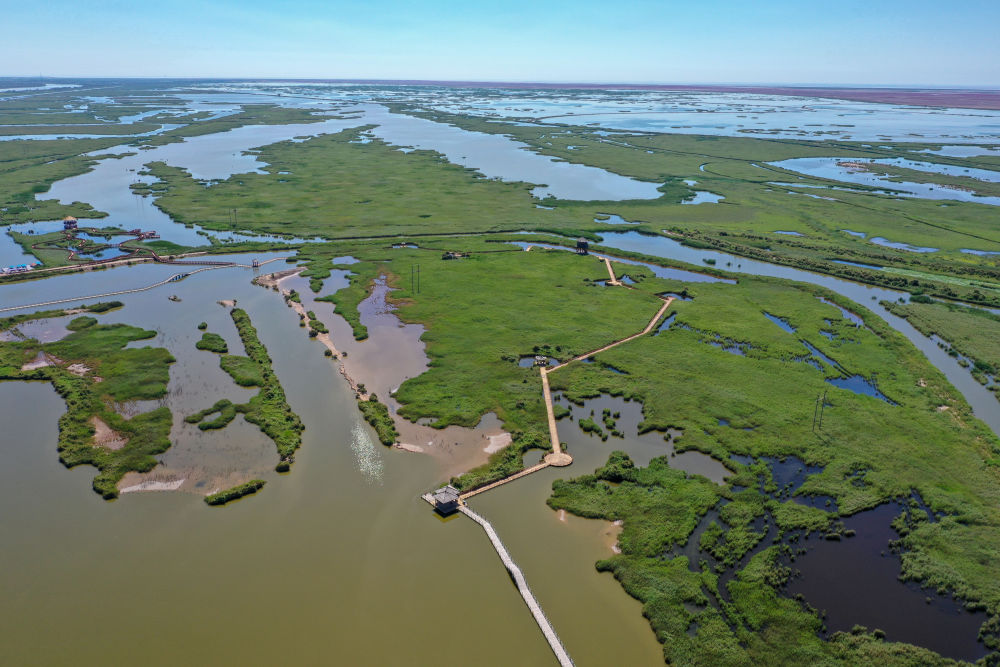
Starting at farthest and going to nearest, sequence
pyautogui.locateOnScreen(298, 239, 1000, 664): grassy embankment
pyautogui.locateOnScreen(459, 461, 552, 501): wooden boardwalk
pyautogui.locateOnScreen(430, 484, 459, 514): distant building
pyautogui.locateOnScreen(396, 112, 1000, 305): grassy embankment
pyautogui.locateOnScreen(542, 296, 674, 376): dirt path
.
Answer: pyautogui.locateOnScreen(396, 112, 1000, 305): grassy embankment < pyautogui.locateOnScreen(542, 296, 674, 376): dirt path < pyautogui.locateOnScreen(459, 461, 552, 501): wooden boardwalk < pyautogui.locateOnScreen(430, 484, 459, 514): distant building < pyautogui.locateOnScreen(298, 239, 1000, 664): grassy embankment

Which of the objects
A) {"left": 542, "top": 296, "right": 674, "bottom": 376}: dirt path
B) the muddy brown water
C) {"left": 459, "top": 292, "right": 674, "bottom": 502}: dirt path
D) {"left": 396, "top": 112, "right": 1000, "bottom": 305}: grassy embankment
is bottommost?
the muddy brown water

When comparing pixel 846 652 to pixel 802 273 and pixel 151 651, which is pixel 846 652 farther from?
pixel 802 273

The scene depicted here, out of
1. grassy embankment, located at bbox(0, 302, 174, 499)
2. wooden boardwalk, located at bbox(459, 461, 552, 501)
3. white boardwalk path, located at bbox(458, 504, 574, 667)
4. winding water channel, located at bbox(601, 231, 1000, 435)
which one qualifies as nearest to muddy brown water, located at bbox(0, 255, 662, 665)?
white boardwalk path, located at bbox(458, 504, 574, 667)

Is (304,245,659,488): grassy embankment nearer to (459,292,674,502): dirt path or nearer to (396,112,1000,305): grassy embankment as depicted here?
(459,292,674,502): dirt path

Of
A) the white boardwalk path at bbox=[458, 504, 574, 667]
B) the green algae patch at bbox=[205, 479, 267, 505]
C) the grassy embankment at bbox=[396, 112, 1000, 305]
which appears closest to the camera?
the white boardwalk path at bbox=[458, 504, 574, 667]

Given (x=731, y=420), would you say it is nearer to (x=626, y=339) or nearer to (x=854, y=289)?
(x=626, y=339)

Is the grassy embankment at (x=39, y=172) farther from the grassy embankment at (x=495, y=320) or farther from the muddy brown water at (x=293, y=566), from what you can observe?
the muddy brown water at (x=293, y=566)

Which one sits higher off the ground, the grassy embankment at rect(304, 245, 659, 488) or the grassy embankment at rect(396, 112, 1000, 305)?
the grassy embankment at rect(396, 112, 1000, 305)

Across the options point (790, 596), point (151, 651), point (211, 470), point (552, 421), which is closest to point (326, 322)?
point (211, 470)
